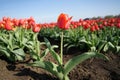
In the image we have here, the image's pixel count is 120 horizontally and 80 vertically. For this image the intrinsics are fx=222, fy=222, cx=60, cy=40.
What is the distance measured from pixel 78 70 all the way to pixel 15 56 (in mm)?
1376

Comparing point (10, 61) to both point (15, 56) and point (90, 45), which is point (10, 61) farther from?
point (90, 45)

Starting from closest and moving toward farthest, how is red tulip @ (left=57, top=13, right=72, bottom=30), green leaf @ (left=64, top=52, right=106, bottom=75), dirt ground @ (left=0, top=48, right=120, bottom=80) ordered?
green leaf @ (left=64, top=52, right=106, bottom=75) → red tulip @ (left=57, top=13, right=72, bottom=30) → dirt ground @ (left=0, top=48, right=120, bottom=80)

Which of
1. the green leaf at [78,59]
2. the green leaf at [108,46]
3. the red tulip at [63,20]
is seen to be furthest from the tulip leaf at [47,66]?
the green leaf at [108,46]

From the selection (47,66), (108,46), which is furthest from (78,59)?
(108,46)

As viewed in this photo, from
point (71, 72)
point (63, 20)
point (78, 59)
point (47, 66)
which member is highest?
point (63, 20)

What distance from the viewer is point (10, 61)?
190 inches

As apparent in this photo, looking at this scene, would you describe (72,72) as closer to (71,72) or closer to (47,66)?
(71,72)

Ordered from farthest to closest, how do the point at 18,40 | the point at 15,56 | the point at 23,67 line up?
1. the point at 18,40
2. the point at 15,56
3. the point at 23,67

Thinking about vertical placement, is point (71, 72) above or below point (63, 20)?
below

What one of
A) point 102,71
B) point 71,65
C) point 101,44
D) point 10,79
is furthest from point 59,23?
point 101,44

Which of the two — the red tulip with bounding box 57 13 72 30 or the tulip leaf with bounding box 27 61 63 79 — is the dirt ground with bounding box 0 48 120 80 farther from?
the red tulip with bounding box 57 13 72 30

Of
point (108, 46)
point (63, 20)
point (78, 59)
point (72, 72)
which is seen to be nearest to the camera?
point (78, 59)

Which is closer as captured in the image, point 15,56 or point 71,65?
point 71,65

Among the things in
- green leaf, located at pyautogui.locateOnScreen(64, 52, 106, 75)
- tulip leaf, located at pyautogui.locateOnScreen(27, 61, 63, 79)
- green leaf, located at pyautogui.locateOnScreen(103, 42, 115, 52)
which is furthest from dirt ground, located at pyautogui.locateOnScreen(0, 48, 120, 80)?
green leaf, located at pyautogui.locateOnScreen(103, 42, 115, 52)
